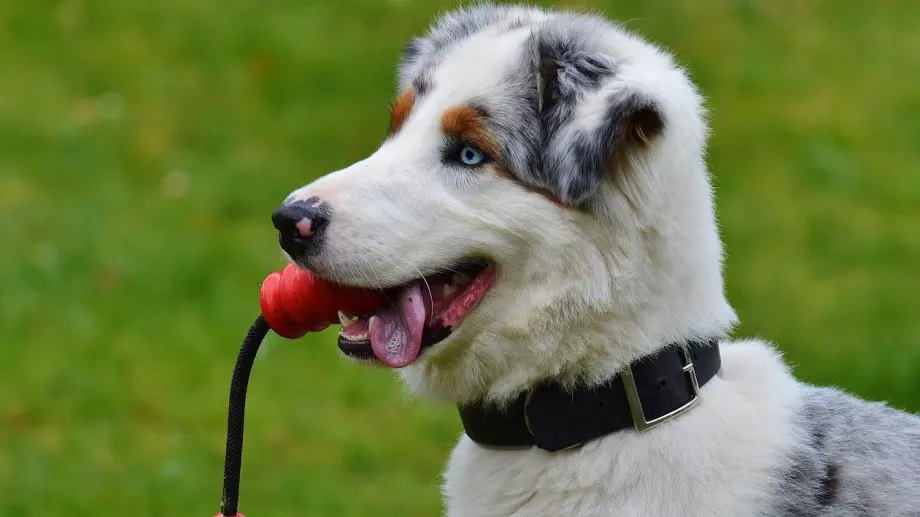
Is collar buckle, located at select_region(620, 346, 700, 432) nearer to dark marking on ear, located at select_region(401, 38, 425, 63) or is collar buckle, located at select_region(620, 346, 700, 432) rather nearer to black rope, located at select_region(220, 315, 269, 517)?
black rope, located at select_region(220, 315, 269, 517)

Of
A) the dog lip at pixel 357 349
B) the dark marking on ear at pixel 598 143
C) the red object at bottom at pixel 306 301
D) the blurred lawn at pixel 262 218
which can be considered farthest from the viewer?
the blurred lawn at pixel 262 218

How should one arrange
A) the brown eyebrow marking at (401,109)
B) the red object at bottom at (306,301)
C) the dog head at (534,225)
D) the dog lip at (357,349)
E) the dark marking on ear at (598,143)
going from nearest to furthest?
the dark marking on ear at (598,143), the dog head at (534,225), the dog lip at (357,349), the red object at bottom at (306,301), the brown eyebrow marking at (401,109)

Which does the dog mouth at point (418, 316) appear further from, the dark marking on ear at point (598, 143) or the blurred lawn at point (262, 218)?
the blurred lawn at point (262, 218)

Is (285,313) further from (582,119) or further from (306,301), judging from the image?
(582,119)

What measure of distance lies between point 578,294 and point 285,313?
867 mm

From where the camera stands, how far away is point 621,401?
3.29 m

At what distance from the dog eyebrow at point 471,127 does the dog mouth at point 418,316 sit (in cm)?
32

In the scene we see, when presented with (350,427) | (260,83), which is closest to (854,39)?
(260,83)

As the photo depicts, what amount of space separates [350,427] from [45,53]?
5.88 meters

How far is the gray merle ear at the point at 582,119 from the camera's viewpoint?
3148mm

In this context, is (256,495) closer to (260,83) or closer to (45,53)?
(260,83)

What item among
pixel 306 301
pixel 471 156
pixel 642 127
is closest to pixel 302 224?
pixel 306 301

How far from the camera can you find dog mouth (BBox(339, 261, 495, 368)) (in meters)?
3.34

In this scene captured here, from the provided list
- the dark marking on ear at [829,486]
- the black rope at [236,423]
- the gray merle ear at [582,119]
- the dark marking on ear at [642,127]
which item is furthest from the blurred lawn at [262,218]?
the dark marking on ear at [642,127]
